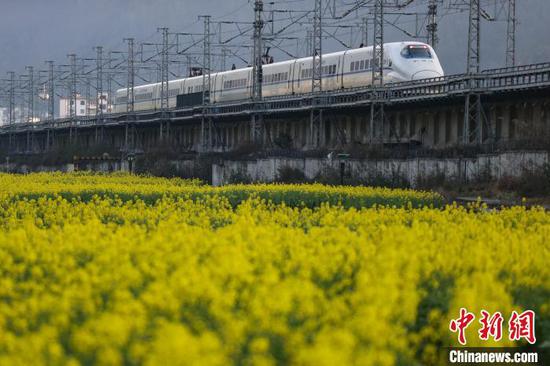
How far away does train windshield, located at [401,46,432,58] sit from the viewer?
5130cm

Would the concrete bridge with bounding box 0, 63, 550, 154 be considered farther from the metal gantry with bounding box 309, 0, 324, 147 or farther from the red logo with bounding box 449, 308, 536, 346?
the red logo with bounding box 449, 308, 536, 346

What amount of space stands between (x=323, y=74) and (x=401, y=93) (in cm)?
1134

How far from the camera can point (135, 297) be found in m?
9.03

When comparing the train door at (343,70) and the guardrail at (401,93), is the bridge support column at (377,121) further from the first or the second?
the train door at (343,70)

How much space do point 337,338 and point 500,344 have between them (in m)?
1.97

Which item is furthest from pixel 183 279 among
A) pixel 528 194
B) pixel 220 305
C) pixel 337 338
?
pixel 528 194

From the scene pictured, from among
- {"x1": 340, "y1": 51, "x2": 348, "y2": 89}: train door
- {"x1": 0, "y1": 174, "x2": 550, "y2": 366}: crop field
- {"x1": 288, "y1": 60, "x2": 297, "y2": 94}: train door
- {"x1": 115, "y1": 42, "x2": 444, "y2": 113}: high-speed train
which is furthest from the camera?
{"x1": 288, "y1": 60, "x2": 297, "y2": 94}: train door

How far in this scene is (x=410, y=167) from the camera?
37531 millimetres

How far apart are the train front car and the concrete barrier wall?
26.0ft

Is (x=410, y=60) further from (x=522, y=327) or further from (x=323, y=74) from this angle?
(x=522, y=327)

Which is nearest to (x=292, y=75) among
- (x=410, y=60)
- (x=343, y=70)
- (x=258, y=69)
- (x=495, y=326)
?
(x=258, y=69)

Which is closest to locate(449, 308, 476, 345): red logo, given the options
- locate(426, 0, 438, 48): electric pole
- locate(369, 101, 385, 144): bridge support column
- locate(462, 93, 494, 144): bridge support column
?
locate(462, 93, 494, 144): bridge support column

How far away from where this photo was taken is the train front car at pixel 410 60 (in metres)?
51.0

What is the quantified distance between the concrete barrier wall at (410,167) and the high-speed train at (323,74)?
6888mm
